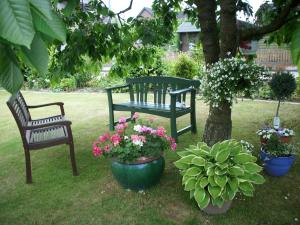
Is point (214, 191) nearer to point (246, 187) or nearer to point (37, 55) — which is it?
point (246, 187)

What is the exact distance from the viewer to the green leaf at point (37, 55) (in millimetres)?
642

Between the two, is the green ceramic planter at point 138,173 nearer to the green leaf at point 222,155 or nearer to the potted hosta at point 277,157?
the green leaf at point 222,155

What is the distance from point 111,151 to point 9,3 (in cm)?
260

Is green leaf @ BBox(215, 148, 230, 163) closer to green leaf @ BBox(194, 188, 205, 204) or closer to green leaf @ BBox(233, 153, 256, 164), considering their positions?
green leaf @ BBox(233, 153, 256, 164)

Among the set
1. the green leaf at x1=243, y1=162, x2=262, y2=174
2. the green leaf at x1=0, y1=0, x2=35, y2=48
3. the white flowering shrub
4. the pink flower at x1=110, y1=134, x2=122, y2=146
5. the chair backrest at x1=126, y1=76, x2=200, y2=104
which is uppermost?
the green leaf at x1=0, y1=0, x2=35, y2=48

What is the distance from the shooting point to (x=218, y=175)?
8.48 ft

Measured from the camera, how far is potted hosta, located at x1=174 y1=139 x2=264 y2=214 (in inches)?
101

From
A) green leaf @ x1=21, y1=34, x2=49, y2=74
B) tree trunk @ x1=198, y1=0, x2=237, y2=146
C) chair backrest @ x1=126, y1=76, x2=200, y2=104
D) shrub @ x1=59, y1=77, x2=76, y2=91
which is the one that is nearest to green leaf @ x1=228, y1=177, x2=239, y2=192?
tree trunk @ x1=198, y1=0, x2=237, y2=146

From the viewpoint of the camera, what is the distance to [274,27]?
3.02m

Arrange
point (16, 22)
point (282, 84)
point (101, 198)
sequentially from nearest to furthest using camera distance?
1. point (16, 22)
2. point (101, 198)
3. point (282, 84)

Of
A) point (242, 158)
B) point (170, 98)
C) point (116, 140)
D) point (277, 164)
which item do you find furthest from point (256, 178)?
point (170, 98)

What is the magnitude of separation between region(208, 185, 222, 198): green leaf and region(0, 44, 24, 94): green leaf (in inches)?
86.9

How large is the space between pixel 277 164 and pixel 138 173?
1607mm

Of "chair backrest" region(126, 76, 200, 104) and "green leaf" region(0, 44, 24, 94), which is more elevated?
"green leaf" region(0, 44, 24, 94)
